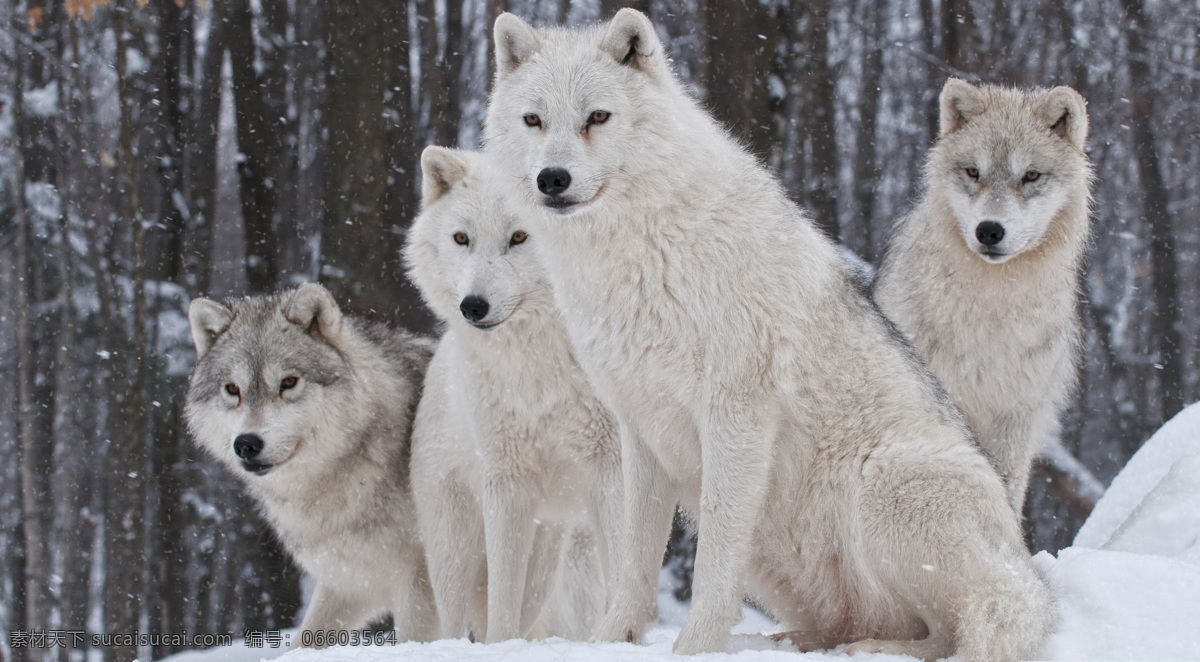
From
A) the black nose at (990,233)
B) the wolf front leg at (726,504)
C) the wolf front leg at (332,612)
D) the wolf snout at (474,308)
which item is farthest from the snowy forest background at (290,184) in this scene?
the wolf front leg at (726,504)

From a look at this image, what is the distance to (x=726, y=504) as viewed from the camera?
3781 mm

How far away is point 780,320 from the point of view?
3.95m

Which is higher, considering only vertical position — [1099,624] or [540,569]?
[1099,624]

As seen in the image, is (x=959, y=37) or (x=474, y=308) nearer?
(x=474, y=308)

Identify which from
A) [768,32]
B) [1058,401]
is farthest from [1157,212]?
[1058,401]

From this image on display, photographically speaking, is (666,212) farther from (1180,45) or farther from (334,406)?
(1180,45)

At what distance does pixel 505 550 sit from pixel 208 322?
8.17 feet

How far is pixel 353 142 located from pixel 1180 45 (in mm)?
8663

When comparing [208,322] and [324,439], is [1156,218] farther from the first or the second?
[208,322]

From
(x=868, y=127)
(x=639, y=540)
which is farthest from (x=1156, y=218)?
(x=639, y=540)

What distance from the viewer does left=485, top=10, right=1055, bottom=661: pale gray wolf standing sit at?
12.3 feet

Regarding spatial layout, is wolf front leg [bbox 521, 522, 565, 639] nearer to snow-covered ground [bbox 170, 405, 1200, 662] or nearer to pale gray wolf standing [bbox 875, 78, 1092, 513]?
snow-covered ground [bbox 170, 405, 1200, 662]

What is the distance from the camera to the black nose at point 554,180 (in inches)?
147

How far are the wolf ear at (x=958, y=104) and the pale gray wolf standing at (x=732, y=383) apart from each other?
7.64ft
